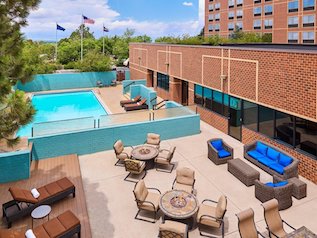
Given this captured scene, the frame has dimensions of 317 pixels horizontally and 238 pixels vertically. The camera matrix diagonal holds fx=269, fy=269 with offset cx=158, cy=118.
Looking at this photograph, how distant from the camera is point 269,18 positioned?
53531mm

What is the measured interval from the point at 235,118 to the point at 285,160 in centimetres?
531

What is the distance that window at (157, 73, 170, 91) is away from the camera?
26.3 metres

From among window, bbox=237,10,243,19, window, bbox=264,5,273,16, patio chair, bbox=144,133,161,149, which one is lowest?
patio chair, bbox=144,133,161,149

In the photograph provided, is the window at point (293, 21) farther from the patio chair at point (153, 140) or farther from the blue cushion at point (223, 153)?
the patio chair at point (153, 140)

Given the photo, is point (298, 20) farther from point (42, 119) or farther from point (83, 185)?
point (83, 185)

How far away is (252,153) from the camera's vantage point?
1317cm

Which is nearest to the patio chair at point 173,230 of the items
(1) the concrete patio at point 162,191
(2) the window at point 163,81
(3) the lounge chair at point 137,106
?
(1) the concrete patio at point 162,191

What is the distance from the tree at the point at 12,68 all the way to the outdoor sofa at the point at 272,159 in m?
9.72

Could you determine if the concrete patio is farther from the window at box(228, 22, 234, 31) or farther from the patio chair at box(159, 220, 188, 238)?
the window at box(228, 22, 234, 31)

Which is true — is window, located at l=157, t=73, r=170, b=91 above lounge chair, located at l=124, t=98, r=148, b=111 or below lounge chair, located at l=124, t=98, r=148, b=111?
above

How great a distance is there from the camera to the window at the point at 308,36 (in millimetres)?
44709

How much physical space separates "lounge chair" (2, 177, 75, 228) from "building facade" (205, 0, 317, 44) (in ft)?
154

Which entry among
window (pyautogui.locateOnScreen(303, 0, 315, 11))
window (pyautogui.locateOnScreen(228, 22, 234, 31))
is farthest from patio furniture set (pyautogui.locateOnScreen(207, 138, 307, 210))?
window (pyautogui.locateOnScreen(228, 22, 234, 31))

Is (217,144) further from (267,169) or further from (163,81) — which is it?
(163,81)
